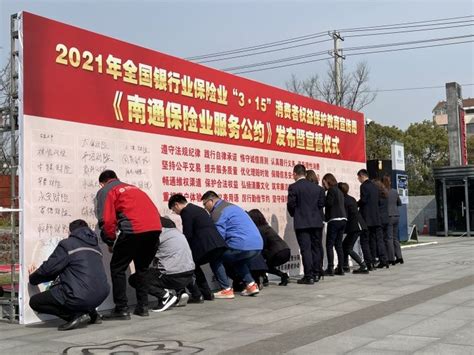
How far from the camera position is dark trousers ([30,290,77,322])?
586 centimetres

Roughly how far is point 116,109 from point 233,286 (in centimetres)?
322

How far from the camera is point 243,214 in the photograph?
26.9 feet

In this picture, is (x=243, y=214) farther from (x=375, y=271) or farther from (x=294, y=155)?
(x=375, y=271)

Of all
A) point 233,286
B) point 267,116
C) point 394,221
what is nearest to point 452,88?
point 394,221

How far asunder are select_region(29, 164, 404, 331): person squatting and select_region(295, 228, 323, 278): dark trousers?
0.02 metres

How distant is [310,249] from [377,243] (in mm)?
2602

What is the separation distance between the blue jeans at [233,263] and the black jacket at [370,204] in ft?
12.2

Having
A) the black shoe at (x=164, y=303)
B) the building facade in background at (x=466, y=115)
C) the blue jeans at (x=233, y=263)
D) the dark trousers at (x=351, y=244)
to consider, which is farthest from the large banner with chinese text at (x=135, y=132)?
the building facade in background at (x=466, y=115)

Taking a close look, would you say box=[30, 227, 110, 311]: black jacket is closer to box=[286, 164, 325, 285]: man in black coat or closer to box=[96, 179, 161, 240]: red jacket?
box=[96, 179, 161, 240]: red jacket

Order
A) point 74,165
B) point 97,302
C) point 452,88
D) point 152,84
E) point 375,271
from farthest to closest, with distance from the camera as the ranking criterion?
1. point 452,88
2. point 375,271
3. point 152,84
4. point 74,165
5. point 97,302

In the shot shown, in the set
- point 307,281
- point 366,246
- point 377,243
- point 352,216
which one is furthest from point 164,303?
point 377,243

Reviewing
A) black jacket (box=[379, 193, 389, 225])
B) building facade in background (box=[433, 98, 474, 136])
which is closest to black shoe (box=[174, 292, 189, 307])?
black jacket (box=[379, 193, 389, 225])

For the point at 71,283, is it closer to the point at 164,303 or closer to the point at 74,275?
the point at 74,275

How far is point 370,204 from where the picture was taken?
11.1 m
